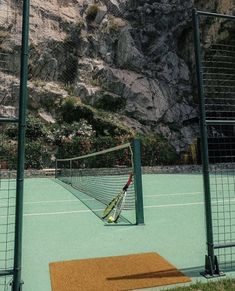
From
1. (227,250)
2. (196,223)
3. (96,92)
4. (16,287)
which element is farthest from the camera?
(96,92)

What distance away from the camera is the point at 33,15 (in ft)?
141

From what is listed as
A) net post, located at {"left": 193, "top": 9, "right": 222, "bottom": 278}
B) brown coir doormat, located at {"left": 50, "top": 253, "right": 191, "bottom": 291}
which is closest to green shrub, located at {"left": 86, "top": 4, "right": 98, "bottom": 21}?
net post, located at {"left": 193, "top": 9, "right": 222, "bottom": 278}

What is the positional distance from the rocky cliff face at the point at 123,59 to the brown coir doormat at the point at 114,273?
107 feet

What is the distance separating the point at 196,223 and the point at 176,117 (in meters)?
33.7

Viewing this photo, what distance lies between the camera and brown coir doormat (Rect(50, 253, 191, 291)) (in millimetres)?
3832

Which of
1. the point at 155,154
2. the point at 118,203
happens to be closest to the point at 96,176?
the point at 155,154

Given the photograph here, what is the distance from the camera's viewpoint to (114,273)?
4.22 meters

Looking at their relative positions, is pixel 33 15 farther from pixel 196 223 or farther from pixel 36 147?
pixel 196 223

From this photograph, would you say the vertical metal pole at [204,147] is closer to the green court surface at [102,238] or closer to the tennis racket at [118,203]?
the green court surface at [102,238]

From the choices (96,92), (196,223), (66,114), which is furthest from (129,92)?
(196,223)

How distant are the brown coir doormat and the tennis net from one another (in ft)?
12.5

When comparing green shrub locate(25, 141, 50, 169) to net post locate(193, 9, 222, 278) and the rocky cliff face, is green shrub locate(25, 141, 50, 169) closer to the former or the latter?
the rocky cliff face

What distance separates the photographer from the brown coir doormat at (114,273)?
383 centimetres

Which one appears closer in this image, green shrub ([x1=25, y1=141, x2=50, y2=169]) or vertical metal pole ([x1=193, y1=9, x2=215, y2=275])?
vertical metal pole ([x1=193, y1=9, x2=215, y2=275])
